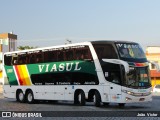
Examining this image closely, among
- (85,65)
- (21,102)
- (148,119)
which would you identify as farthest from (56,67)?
(148,119)

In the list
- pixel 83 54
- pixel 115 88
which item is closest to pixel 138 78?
pixel 115 88

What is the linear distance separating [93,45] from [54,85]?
191 inches

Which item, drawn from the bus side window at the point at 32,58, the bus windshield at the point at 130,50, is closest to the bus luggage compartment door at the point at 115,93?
the bus windshield at the point at 130,50

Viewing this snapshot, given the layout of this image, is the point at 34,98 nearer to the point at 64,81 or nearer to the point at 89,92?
the point at 64,81

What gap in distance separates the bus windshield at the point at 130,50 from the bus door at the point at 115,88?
1254mm

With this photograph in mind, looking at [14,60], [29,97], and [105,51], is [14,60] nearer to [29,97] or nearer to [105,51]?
[29,97]

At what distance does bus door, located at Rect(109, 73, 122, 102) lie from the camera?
24538 mm

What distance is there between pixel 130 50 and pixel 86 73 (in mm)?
3033

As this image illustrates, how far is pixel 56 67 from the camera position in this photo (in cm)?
2884

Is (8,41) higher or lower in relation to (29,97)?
higher

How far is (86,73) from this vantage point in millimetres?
26531

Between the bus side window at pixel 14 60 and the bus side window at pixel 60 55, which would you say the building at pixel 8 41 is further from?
the bus side window at pixel 60 55

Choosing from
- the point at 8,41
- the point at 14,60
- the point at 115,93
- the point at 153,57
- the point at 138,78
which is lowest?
the point at 115,93

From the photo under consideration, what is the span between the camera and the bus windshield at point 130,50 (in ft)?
81.8
